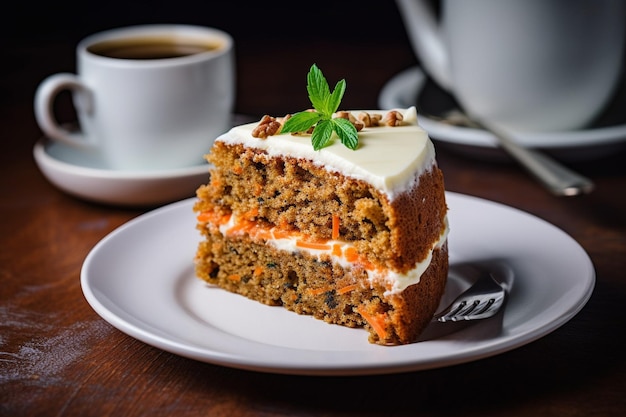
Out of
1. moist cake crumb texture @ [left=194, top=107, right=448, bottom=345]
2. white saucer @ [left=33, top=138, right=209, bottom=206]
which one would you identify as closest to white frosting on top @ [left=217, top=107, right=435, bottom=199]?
moist cake crumb texture @ [left=194, top=107, right=448, bottom=345]

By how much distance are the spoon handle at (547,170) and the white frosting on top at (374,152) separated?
64cm

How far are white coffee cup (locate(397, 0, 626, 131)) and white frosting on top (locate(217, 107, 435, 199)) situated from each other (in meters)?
0.90

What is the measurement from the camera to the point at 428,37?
334 centimetres

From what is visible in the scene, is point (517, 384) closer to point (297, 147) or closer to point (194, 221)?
point (297, 147)

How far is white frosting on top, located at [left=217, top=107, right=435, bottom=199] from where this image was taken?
1.79m

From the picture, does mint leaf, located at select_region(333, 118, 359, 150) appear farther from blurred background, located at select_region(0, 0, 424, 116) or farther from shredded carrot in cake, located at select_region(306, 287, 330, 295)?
blurred background, located at select_region(0, 0, 424, 116)

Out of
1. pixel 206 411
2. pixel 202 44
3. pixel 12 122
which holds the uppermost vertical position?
pixel 202 44

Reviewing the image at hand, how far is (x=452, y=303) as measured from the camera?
1.95m

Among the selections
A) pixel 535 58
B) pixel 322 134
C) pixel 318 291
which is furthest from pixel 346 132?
pixel 535 58

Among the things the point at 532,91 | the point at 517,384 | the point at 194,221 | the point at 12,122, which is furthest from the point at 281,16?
the point at 517,384

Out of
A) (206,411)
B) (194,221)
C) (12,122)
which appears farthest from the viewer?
(12,122)

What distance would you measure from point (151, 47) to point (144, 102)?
0.34m

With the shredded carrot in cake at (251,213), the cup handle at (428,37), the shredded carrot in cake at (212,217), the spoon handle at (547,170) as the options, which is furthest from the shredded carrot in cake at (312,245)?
the cup handle at (428,37)

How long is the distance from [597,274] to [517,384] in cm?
62
